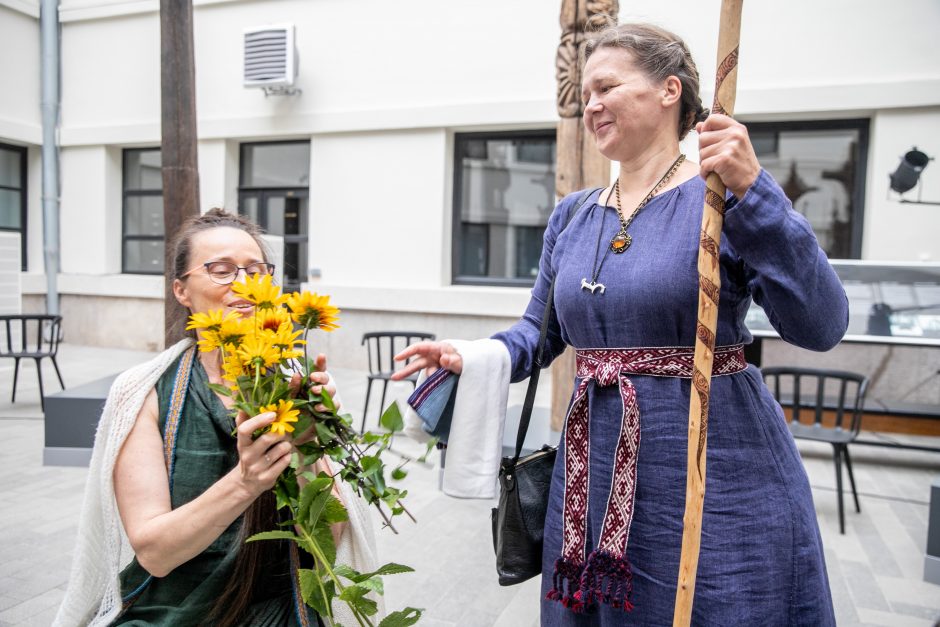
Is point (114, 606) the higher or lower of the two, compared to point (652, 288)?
lower

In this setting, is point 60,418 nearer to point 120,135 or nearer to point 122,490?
point 122,490

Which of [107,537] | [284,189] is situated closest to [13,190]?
[284,189]

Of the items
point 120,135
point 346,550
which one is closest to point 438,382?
point 346,550

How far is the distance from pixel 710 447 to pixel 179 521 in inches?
40.6

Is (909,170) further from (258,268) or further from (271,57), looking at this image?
(271,57)

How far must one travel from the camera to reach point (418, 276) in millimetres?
8742

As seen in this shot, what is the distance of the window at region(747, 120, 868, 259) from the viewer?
23.7ft

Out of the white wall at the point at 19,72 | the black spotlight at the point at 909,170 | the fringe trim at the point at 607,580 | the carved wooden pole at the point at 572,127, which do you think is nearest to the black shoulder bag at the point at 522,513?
the fringe trim at the point at 607,580

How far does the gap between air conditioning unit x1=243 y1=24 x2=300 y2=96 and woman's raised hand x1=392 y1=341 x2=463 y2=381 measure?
8.35 metres

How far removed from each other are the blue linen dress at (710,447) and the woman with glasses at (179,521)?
60 centimetres

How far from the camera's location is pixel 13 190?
1073 centimetres

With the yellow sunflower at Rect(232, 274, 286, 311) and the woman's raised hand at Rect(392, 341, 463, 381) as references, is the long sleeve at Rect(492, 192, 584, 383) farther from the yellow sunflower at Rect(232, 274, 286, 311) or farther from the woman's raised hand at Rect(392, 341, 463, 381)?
the yellow sunflower at Rect(232, 274, 286, 311)

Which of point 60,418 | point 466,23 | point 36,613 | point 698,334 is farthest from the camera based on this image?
point 466,23

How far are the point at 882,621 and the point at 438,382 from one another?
2.65 meters
